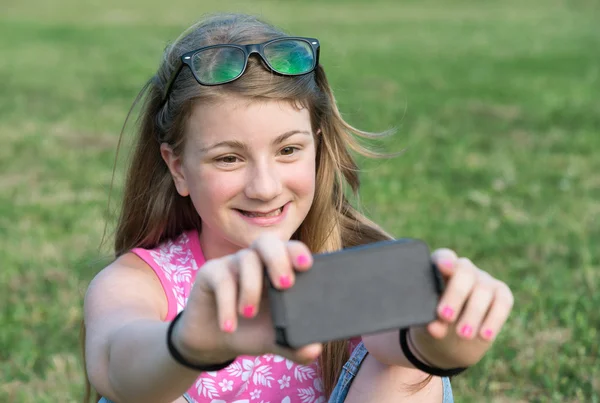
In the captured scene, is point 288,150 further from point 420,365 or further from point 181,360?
point 181,360

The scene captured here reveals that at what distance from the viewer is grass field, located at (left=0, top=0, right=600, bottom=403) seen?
362cm

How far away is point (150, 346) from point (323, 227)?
3.63 feet

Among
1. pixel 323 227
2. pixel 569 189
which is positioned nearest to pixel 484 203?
pixel 569 189

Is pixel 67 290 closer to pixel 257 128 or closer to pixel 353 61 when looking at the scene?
pixel 257 128

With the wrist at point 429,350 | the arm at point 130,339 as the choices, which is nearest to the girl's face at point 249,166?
the arm at point 130,339

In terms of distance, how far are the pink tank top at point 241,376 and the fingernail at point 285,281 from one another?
1115 mm

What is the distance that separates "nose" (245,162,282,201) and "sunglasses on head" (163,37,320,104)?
253 millimetres

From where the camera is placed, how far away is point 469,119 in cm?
866

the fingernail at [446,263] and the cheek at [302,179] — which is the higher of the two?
the fingernail at [446,263]

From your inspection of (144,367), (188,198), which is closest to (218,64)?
(188,198)

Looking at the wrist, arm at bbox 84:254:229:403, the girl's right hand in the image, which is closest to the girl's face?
arm at bbox 84:254:229:403

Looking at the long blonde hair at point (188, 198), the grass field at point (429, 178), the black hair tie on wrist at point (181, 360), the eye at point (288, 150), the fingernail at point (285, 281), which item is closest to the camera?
the fingernail at point (285, 281)

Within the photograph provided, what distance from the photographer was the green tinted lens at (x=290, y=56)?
257 cm

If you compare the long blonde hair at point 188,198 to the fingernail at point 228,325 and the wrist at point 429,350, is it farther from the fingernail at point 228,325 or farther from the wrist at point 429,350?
the fingernail at point 228,325
